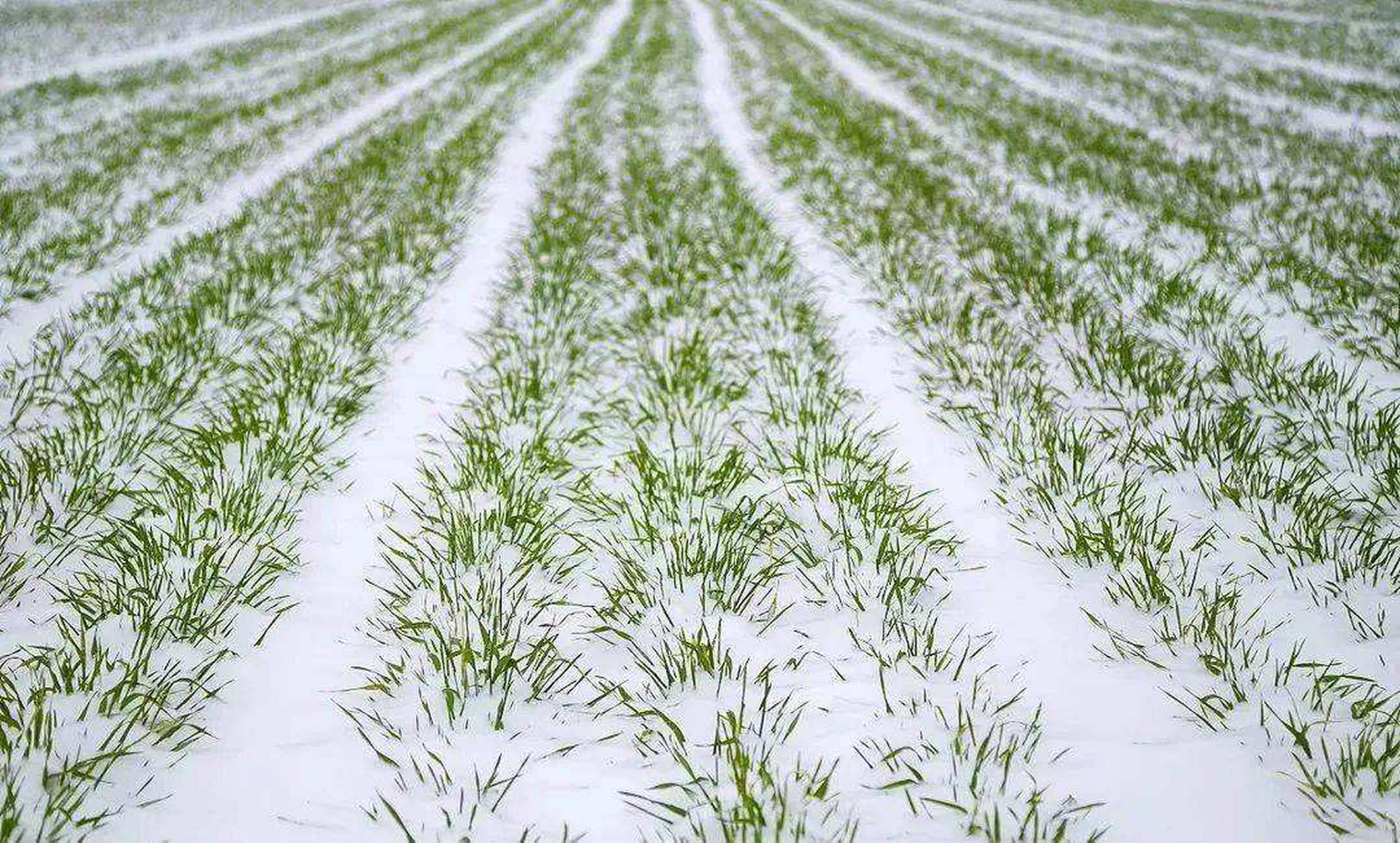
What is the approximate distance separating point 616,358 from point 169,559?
2357 millimetres

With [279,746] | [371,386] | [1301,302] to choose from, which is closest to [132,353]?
[371,386]

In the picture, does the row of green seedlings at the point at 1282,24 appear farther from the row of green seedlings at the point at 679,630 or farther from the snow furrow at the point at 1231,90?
the row of green seedlings at the point at 679,630

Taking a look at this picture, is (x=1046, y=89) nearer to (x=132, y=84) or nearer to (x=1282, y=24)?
(x=1282, y=24)

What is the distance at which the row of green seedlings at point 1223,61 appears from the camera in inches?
438

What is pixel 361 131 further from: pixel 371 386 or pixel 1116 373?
pixel 1116 373

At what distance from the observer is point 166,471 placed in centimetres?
311

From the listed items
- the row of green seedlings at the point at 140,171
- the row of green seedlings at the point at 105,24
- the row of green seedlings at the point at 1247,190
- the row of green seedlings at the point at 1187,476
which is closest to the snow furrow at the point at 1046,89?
the row of green seedlings at the point at 1247,190

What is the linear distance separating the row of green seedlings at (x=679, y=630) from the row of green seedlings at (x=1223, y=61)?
1132 centimetres

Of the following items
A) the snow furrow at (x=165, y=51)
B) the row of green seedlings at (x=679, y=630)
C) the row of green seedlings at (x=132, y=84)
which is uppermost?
the snow furrow at (x=165, y=51)

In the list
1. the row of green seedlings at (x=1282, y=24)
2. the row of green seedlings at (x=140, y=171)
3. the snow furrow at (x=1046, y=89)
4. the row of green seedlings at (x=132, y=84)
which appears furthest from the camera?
the row of green seedlings at (x=1282, y=24)

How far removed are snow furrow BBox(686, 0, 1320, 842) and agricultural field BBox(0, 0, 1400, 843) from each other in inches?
0.5

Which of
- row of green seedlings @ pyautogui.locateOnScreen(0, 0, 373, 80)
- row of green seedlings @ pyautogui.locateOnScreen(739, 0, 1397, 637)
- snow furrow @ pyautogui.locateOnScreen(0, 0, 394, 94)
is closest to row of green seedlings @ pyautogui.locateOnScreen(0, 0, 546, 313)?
snow furrow @ pyautogui.locateOnScreen(0, 0, 394, 94)

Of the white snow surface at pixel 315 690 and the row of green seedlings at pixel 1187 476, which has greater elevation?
the white snow surface at pixel 315 690

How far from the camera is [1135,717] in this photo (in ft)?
6.93
